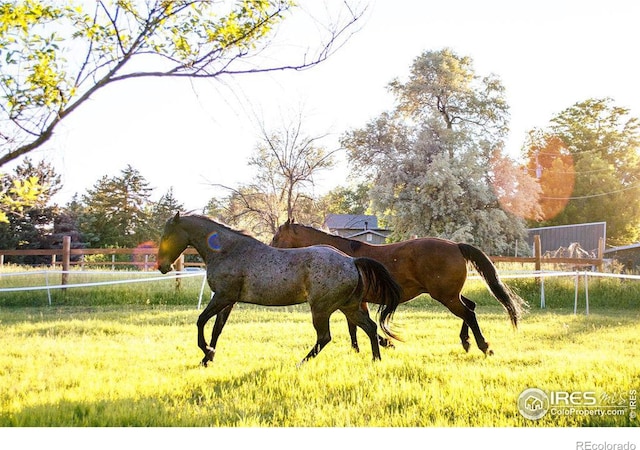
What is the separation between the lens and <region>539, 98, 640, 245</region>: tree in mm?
23328

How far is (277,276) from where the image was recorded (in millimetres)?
4559

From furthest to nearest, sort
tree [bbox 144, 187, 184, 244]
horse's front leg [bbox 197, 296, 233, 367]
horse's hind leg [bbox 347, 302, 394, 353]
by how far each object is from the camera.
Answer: tree [bbox 144, 187, 184, 244], horse's hind leg [bbox 347, 302, 394, 353], horse's front leg [bbox 197, 296, 233, 367]

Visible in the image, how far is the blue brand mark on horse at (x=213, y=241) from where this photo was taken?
489 cm

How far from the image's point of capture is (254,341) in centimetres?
621

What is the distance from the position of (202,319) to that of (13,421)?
70.9 inches

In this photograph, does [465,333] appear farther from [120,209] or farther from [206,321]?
[120,209]

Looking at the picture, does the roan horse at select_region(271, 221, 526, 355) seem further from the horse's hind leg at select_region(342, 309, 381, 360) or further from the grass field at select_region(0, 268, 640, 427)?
the horse's hind leg at select_region(342, 309, 381, 360)

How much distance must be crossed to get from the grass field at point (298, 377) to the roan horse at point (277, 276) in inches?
16.0

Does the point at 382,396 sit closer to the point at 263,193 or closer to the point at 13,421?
the point at 13,421

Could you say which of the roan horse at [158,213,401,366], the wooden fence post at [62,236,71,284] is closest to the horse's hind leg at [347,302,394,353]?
the roan horse at [158,213,401,366]

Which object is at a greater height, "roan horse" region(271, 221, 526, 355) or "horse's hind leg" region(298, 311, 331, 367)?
"roan horse" region(271, 221, 526, 355)

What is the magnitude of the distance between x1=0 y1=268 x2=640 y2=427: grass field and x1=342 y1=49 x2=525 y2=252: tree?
13.4 meters

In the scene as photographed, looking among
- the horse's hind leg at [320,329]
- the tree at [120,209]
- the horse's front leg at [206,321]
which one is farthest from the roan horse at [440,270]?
the tree at [120,209]
